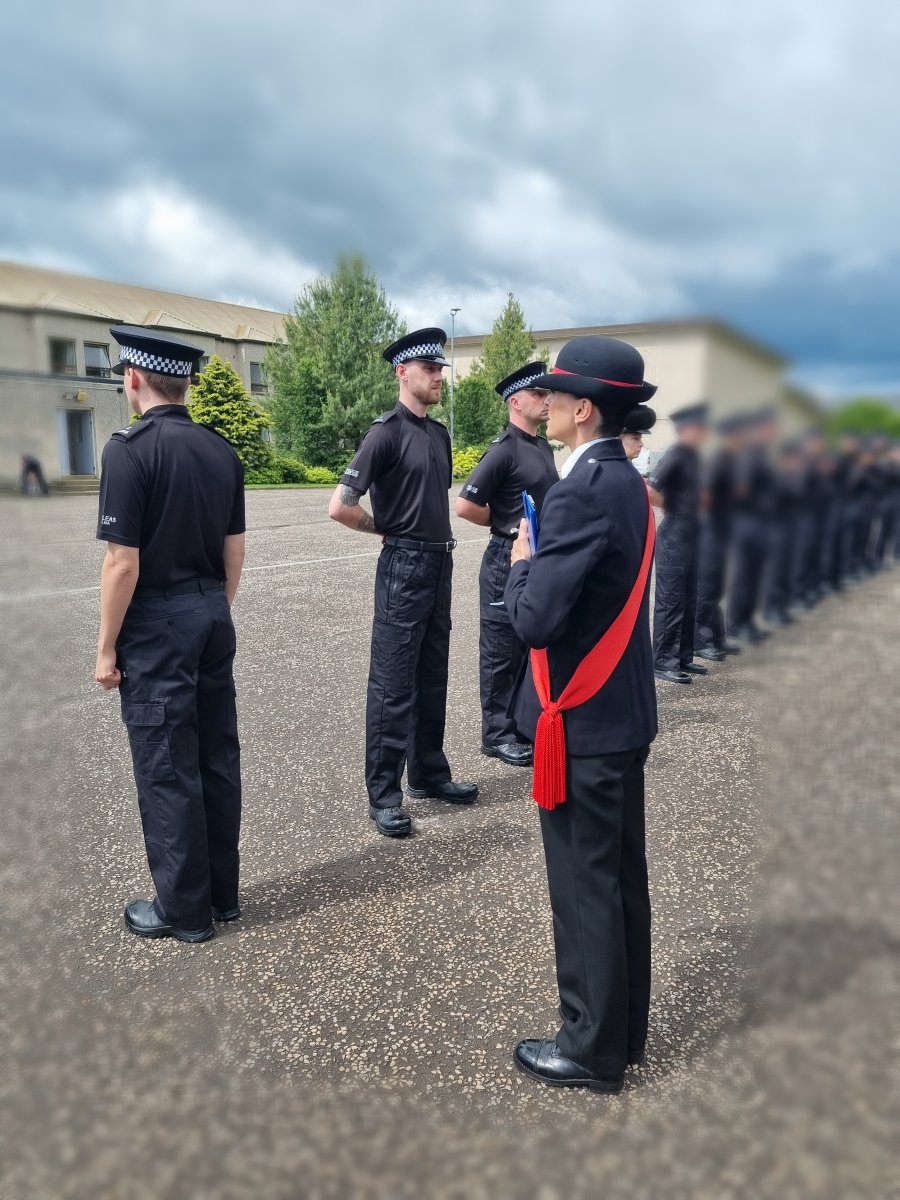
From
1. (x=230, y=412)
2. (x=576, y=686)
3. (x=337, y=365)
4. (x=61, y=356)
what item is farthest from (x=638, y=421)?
(x=230, y=412)

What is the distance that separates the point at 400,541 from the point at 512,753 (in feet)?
4.86

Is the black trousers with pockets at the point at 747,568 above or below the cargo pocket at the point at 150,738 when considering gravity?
above

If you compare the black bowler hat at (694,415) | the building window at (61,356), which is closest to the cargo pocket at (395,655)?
the building window at (61,356)

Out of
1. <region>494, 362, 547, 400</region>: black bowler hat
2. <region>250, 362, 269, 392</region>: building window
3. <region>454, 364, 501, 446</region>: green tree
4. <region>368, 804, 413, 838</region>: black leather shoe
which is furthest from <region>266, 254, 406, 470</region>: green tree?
<region>250, 362, 269, 392</region>: building window

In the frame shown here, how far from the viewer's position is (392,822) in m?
3.52

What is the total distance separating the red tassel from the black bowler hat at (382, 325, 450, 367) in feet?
7.06

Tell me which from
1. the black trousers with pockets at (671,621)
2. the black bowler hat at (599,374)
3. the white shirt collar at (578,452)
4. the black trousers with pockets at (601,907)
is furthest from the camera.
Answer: the black trousers with pockets at (671,621)

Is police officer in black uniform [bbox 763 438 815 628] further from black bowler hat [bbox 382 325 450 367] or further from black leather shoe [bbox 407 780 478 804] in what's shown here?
black leather shoe [bbox 407 780 478 804]

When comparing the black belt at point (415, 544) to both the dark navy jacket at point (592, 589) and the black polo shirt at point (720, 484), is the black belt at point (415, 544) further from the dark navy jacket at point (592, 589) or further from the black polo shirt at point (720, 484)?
the black polo shirt at point (720, 484)

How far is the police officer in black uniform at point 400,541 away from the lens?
3.60m

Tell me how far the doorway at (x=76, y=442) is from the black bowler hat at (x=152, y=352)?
370mm

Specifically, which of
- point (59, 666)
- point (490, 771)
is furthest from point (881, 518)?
point (59, 666)

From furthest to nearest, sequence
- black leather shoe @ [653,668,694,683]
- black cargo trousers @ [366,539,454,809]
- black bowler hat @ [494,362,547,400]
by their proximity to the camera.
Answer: black leather shoe @ [653,668,694,683], black bowler hat @ [494,362,547,400], black cargo trousers @ [366,539,454,809]

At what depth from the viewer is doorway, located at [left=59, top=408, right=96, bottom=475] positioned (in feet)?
5.61
